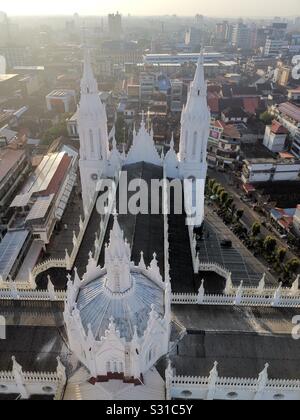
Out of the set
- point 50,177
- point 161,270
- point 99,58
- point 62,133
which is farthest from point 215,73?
point 161,270

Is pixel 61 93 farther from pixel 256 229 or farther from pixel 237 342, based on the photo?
pixel 237 342

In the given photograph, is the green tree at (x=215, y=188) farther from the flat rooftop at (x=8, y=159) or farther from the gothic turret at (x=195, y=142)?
the flat rooftop at (x=8, y=159)

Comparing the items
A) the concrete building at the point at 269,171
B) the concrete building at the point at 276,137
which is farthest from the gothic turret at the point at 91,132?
the concrete building at the point at 276,137

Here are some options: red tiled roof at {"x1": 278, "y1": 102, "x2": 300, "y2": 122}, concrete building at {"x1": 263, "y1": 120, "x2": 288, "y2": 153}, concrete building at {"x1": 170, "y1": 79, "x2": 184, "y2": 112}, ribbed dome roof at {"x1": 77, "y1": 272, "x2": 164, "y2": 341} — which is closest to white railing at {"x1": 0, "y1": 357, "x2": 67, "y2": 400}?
ribbed dome roof at {"x1": 77, "y1": 272, "x2": 164, "y2": 341}

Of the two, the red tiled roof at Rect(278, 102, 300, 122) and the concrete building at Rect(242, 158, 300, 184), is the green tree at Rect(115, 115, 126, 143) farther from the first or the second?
the red tiled roof at Rect(278, 102, 300, 122)

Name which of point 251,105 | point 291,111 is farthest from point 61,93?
point 291,111

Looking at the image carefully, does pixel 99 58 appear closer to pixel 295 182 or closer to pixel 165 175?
pixel 295 182
